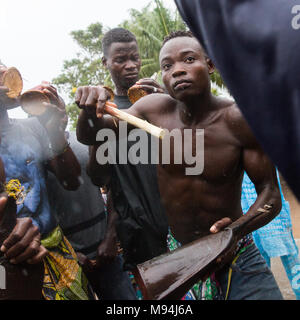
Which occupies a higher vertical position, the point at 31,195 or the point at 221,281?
the point at 31,195

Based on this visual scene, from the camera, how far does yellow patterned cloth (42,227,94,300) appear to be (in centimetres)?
211

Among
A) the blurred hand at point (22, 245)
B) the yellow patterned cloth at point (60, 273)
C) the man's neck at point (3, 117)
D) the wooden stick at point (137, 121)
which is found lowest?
the yellow patterned cloth at point (60, 273)

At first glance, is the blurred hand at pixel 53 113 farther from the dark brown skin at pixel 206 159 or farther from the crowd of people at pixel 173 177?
the dark brown skin at pixel 206 159

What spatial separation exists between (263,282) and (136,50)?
2.25 metres

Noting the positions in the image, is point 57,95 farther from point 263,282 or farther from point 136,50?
point 263,282

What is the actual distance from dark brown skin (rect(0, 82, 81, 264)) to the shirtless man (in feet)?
1.01

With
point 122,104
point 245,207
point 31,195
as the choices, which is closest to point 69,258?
point 31,195

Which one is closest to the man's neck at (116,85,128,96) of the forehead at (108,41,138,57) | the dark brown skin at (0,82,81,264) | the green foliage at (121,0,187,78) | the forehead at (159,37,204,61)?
the forehead at (108,41,138,57)

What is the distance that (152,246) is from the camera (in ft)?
8.64

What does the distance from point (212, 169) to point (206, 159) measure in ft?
0.22

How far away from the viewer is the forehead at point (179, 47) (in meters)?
2.11

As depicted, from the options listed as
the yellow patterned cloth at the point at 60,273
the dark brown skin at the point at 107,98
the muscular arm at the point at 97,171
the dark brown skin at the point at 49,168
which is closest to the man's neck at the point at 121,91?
the dark brown skin at the point at 107,98

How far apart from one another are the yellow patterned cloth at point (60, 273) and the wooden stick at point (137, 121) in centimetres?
86
